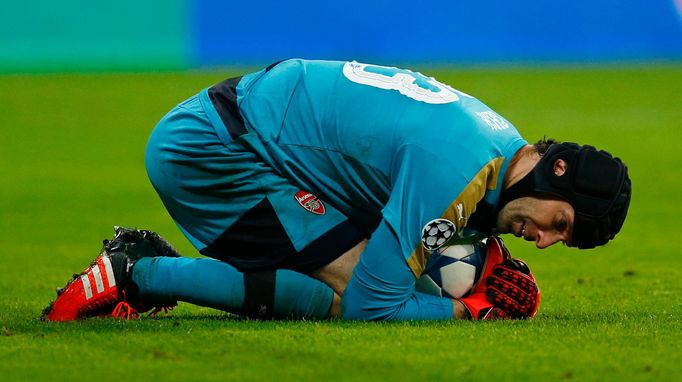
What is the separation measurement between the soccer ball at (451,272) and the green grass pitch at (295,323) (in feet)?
1.18

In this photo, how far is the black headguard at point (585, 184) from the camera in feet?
17.5

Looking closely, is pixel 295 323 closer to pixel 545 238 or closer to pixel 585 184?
pixel 545 238

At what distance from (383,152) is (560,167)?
2.41 feet

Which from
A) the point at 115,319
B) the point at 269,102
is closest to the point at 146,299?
the point at 115,319

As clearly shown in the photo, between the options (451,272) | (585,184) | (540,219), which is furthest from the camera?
(451,272)

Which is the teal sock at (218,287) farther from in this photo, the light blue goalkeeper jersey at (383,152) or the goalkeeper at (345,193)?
the light blue goalkeeper jersey at (383,152)

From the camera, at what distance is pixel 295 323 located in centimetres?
550

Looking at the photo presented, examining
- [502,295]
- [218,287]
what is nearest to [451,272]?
[502,295]

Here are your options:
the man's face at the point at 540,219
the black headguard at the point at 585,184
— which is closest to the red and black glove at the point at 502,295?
the man's face at the point at 540,219

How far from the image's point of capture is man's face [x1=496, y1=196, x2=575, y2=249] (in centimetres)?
541

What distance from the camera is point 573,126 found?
52.2 ft

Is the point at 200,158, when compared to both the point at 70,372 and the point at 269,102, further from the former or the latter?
the point at 70,372

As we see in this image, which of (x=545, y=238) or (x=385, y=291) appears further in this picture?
(x=545, y=238)

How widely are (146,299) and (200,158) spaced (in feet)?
2.22
